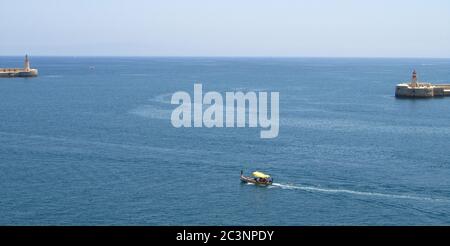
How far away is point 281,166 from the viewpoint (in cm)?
7712

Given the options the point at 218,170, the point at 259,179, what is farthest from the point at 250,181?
the point at 218,170

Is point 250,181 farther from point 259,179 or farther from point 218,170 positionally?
point 218,170

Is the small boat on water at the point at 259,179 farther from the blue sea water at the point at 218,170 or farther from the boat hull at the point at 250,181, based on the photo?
the blue sea water at the point at 218,170

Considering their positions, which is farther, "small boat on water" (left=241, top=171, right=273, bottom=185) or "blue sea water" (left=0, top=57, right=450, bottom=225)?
A: "small boat on water" (left=241, top=171, right=273, bottom=185)

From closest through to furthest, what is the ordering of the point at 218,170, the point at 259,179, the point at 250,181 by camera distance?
the point at 259,179 < the point at 250,181 < the point at 218,170

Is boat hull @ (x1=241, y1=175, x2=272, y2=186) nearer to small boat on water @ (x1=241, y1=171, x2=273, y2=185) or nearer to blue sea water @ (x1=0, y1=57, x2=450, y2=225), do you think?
small boat on water @ (x1=241, y1=171, x2=273, y2=185)

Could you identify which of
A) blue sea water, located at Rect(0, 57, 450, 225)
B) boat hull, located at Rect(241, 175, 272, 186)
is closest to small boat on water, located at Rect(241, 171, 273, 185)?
boat hull, located at Rect(241, 175, 272, 186)

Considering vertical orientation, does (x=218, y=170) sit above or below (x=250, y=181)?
above

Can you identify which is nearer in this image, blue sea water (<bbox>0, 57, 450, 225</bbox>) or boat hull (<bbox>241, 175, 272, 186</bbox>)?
blue sea water (<bbox>0, 57, 450, 225</bbox>)

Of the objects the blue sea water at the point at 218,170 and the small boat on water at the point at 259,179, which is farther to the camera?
the small boat on water at the point at 259,179

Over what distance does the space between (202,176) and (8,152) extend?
3110 centimetres

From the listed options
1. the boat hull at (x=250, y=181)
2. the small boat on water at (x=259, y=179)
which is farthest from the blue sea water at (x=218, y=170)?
the small boat on water at (x=259, y=179)
